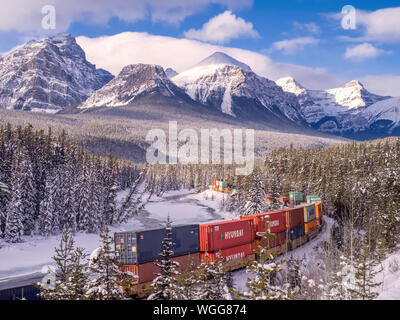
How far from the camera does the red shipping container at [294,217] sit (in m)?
40.4

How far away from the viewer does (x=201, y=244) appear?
89.8ft

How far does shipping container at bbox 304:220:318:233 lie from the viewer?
157 ft

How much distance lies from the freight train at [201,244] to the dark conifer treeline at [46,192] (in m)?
27.9

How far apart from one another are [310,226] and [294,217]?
27.0 feet

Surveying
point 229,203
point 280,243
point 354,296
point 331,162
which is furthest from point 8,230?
point 331,162

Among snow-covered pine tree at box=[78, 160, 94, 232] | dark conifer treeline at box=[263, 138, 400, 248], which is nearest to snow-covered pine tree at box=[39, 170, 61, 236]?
snow-covered pine tree at box=[78, 160, 94, 232]

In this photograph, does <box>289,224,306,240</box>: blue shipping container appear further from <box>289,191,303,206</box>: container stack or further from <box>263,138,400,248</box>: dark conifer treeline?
<box>289,191,303,206</box>: container stack

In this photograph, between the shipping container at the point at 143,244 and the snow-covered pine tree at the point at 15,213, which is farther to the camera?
the snow-covered pine tree at the point at 15,213

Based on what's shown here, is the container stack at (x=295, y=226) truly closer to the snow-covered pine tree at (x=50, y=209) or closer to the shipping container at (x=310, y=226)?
the shipping container at (x=310, y=226)

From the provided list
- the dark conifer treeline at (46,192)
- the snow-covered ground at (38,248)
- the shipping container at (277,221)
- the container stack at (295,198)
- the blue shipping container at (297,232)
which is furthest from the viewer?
the container stack at (295,198)

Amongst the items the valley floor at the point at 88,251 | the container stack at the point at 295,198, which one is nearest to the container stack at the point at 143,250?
the valley floor at the point at 88,251

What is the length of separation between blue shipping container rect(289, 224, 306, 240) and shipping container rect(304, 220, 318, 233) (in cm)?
103

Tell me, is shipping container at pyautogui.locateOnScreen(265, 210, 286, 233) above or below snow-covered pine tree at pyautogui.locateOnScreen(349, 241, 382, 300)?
below

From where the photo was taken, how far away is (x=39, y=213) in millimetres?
49875
